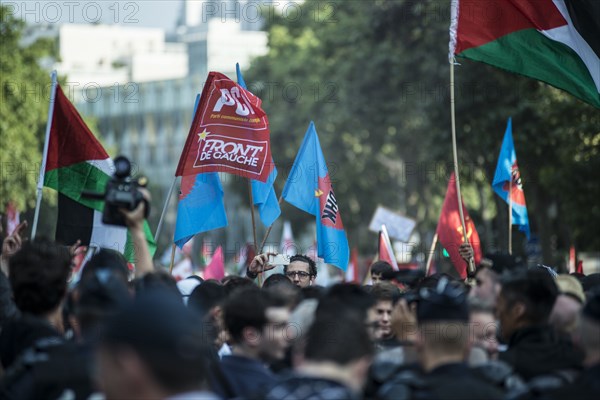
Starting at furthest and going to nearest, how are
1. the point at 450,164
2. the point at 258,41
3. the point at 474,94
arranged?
the point at 258,41, the point at 450,164, the point at 474,94

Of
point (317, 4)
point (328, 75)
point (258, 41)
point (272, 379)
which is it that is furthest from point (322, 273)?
point (258, 41)

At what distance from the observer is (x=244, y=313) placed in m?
5.92

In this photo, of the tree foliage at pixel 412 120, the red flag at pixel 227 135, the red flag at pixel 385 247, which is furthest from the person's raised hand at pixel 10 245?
the tree foliage at pixel 412 120

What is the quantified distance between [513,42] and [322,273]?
989cm

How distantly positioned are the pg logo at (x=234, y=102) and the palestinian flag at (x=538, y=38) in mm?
1988

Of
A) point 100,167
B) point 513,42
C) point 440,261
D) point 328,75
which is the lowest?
point 440,261

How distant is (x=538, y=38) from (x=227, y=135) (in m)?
2.99

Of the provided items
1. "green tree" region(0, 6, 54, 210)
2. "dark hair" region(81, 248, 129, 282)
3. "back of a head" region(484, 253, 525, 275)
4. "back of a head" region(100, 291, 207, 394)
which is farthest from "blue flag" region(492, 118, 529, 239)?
"green tree" region(0, 6, 54, 210)

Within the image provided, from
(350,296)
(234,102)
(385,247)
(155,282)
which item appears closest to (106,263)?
(155,282)

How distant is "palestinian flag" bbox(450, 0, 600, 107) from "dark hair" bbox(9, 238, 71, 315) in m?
6.37

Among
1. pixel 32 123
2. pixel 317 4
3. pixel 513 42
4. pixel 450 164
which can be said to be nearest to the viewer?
pixel 513 42

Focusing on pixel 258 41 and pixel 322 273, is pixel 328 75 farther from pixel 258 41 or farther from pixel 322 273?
pixel 258 41

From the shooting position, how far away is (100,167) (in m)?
11.0

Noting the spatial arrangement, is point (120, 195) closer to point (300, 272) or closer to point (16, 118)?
point (300, 272)
